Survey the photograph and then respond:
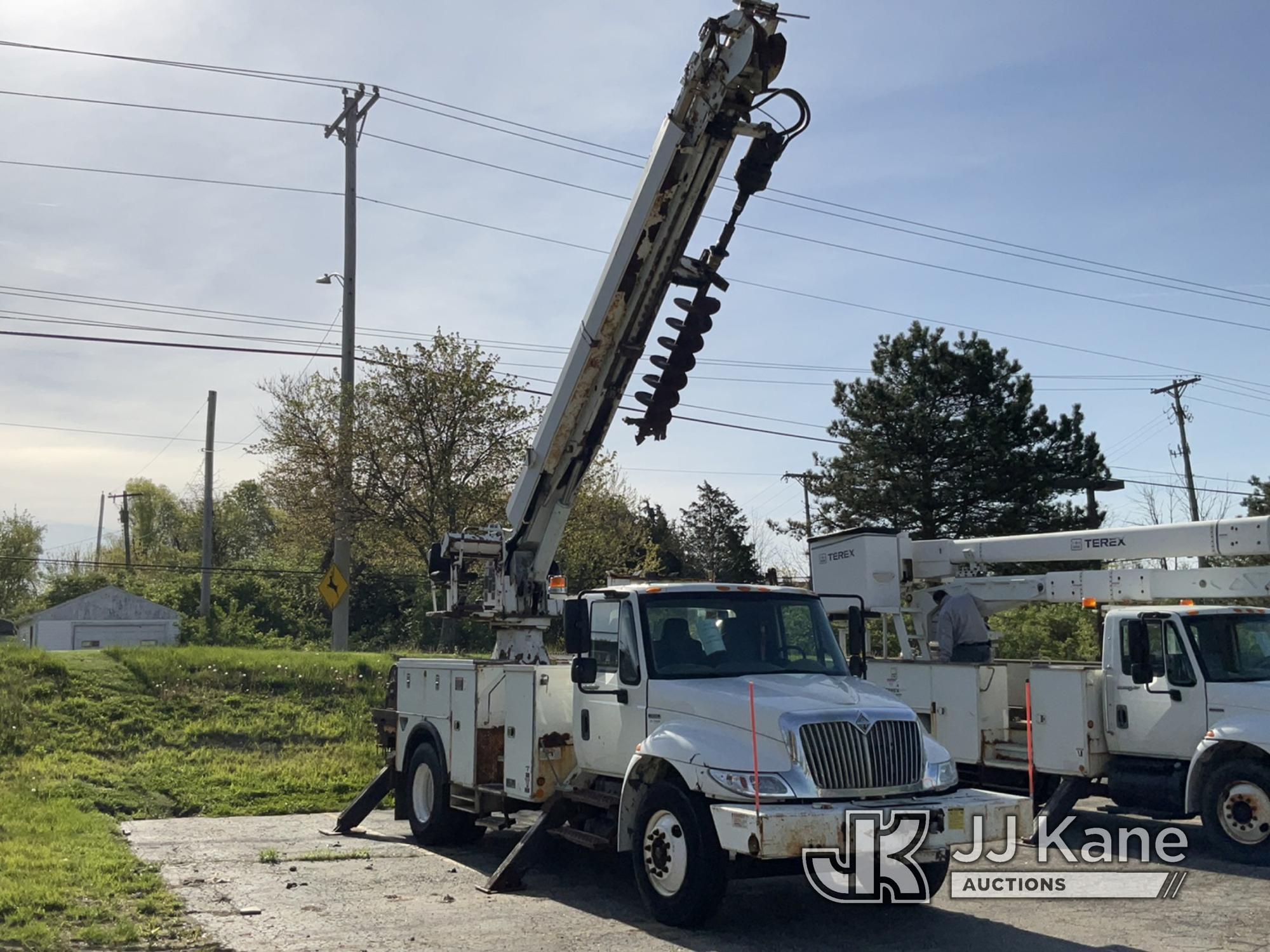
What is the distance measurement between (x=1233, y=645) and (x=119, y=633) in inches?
1572

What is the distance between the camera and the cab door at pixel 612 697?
9.12 metres

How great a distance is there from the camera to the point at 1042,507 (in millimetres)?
34469

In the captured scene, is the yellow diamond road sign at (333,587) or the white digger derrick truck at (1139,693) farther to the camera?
the yellow diamond road sign at (333,587)

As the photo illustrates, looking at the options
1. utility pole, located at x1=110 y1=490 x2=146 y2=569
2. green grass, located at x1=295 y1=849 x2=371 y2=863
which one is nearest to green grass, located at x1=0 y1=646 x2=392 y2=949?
green grass, located at x1=295 y1=849 x2=371 y2=863

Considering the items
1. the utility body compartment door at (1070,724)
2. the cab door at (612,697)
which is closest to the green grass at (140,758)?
the cab door at (612,697)

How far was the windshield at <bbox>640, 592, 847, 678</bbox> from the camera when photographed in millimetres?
9086

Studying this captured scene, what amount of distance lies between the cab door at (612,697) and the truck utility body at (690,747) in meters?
0.02

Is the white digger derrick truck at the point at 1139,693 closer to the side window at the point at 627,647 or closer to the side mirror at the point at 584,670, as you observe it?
the side window at the point at 627,647

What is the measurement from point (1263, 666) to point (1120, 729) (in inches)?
57.3

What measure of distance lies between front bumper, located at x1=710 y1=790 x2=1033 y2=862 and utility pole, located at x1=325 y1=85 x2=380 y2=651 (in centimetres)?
2083

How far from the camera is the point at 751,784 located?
777cm

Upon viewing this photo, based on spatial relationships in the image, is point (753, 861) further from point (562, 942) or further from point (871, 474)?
point (871, 474)

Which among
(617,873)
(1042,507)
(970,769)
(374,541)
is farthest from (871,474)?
(617,873)

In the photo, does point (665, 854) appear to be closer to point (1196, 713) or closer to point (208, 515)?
point (1196, 713)
